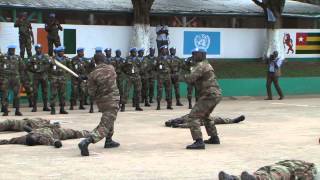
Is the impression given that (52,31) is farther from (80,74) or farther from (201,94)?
(201,94)

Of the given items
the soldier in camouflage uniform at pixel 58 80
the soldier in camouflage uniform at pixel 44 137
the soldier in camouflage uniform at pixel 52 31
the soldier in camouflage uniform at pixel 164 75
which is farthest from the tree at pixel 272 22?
the soldier in camouflage uniform at pixel 44 137

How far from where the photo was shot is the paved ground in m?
9.29

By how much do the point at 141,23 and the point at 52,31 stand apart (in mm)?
4407

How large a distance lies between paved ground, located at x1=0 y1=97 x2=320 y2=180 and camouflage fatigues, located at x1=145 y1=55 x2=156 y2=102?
395cm

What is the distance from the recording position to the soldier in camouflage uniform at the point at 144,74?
21000 mm

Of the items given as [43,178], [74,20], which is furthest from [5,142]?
[74,20]

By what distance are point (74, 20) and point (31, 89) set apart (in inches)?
252

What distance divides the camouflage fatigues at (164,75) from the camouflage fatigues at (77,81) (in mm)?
2524

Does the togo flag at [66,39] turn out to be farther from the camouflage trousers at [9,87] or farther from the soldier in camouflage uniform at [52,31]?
the camouflage trousers at [9,87]

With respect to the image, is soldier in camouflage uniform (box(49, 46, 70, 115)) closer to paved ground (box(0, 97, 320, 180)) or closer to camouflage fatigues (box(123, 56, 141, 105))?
paved ground (box(0, 97, 320, 180))

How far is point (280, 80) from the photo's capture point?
26781mm

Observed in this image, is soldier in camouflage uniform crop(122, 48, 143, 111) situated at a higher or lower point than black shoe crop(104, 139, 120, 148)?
higher


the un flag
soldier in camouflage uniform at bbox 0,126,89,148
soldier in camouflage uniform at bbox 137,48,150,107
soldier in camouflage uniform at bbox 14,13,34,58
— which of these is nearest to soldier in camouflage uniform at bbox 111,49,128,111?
soldier in camouflage uniform at bbox 137,48,150,107

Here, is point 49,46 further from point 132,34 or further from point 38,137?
point 38,137
